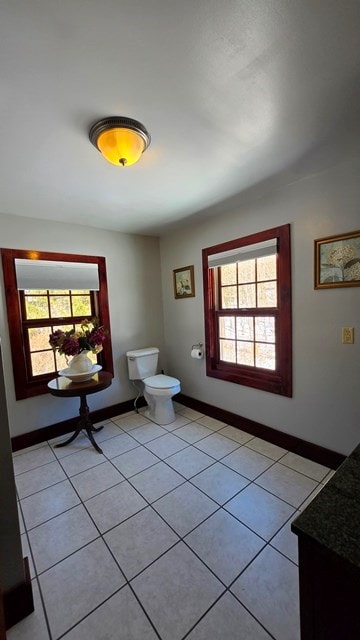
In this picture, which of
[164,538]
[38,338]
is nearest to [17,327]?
[38,338]

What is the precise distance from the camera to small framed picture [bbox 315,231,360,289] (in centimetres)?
178

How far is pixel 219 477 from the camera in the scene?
197cm

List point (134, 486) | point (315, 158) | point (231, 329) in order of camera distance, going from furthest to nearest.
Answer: point (231, 329) < point (134, 486) < point (315, 158)

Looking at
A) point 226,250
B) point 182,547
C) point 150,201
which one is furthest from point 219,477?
point 150,201

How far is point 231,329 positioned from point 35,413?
218 centimetres

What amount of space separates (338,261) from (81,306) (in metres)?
2.55

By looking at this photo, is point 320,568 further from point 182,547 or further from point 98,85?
point 98,85

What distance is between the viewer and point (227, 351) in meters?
2.88

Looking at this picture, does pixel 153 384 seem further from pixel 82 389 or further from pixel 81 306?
pixel 81 306

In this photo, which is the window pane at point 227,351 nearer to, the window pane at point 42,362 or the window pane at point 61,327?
the window pane at point 61,327

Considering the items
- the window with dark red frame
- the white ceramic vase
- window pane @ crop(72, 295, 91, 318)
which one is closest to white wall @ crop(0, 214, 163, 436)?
window pane @ crop(72, 295, 91, 318)

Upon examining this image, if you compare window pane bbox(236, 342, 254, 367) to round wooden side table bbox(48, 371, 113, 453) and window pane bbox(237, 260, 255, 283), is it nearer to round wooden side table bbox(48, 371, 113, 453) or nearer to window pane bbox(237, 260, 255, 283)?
window pane bbox(237, 260, 255, 283)

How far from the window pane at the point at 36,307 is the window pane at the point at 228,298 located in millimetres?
1895

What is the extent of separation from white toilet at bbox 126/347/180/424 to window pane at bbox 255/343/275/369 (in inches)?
36.8
